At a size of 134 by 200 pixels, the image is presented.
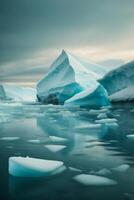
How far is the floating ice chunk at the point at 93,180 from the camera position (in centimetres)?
346

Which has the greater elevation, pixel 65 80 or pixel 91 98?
pixel 65 80

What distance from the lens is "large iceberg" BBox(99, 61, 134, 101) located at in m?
24.2

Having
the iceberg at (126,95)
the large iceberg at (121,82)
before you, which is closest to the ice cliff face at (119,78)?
the large iceberg at (121,82)

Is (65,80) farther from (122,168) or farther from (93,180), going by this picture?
(93,180)

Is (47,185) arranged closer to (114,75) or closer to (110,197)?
(110,197)

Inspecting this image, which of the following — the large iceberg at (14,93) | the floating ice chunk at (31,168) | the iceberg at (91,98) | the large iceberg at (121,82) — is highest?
the large iceberg at (14,93)

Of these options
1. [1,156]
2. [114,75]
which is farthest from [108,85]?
[1,156]

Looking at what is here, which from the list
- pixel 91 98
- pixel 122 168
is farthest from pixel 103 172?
pixel 91 98

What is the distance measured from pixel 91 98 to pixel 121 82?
5969mm

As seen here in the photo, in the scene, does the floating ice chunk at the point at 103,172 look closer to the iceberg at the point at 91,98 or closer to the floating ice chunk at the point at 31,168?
the floating ice chunk at the point at 31,168

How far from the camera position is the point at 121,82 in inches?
1037

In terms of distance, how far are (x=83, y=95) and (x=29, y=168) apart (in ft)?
57.6

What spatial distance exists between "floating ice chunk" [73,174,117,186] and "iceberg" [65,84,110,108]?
1696 centimetres

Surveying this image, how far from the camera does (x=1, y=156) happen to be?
4.94m
